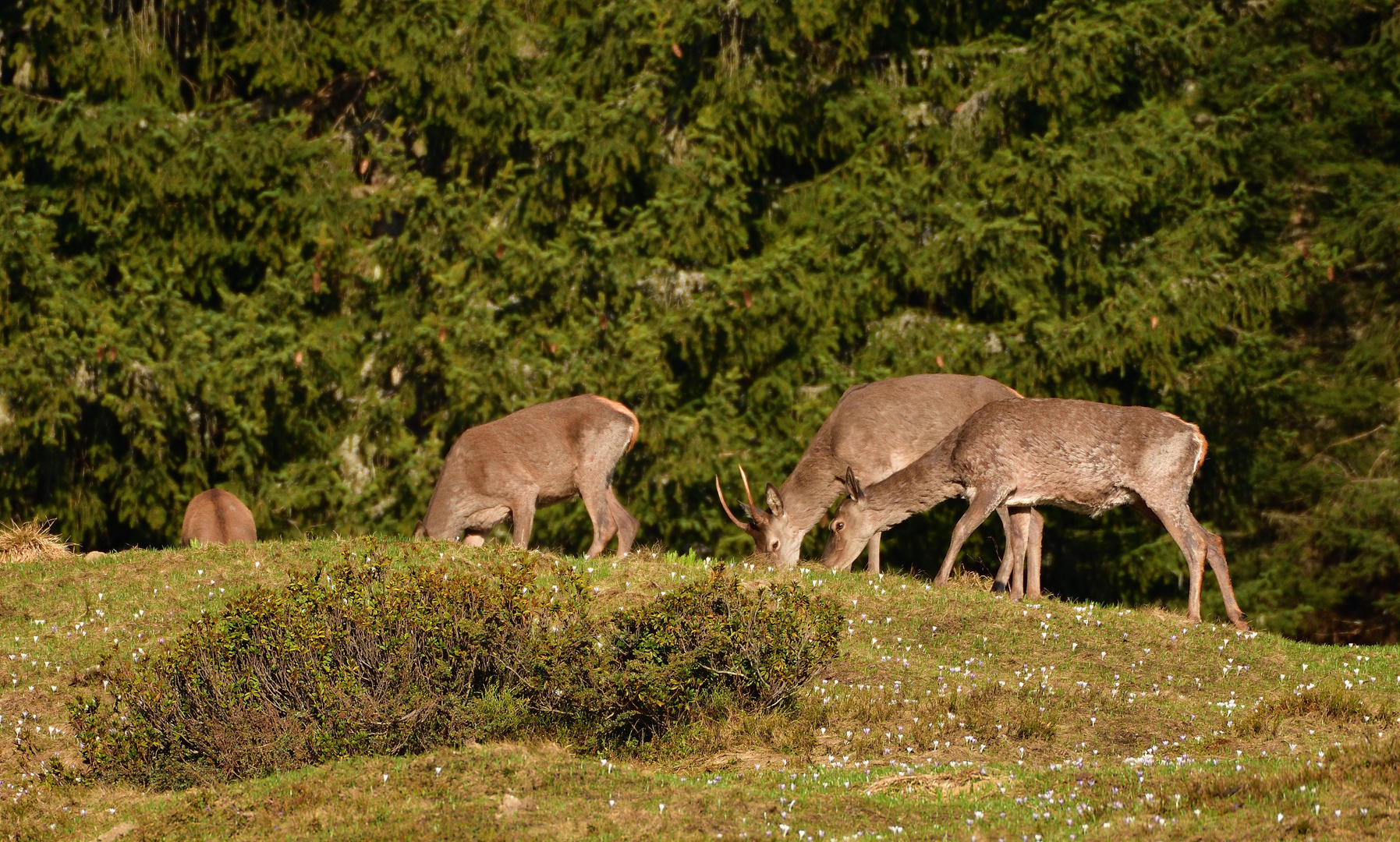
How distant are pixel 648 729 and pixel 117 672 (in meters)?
3.57

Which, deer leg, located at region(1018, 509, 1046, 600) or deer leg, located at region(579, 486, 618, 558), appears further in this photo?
deer leg, located at region(579, 486, 618, 558)

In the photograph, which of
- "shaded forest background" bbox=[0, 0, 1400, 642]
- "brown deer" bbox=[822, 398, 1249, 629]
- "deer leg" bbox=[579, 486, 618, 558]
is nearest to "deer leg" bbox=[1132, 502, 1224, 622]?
"brown deer" bbox=[822, 398, 1249, 629]

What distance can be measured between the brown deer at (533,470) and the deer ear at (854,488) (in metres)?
2.45

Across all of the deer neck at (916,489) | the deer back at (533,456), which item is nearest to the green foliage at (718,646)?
the deer neck at (916,489)

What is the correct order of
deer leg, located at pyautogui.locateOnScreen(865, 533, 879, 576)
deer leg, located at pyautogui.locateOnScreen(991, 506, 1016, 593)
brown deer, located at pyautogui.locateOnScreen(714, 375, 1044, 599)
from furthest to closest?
1. brown deer, located at pyautogui.locateOnScreen(714, 375, 1044, 599)
2. deer leg, located at pyautogui.locateOnScreen(865, 533, 879, 576)
3. deer leg, located at pyautogui.locateOnScreen(991, 506, 1016, 593)

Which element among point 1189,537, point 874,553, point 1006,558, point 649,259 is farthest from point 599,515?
point 1189,537

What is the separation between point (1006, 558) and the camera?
15.3 metres

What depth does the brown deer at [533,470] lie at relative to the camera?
16.5 meters

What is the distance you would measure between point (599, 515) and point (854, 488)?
9.34 ft

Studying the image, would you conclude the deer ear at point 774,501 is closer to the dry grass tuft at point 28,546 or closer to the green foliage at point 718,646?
the green foliage at point 718,646

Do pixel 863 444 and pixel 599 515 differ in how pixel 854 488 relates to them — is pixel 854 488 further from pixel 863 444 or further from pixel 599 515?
pixel 599 515

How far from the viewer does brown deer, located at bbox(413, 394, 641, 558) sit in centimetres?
1650

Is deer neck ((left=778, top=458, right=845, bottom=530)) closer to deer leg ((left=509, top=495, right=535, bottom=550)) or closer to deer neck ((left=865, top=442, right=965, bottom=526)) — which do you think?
deer neck ((left=865, top=442, right=965, bottom=526))

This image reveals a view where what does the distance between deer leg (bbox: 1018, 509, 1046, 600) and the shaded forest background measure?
5449 millimetres
